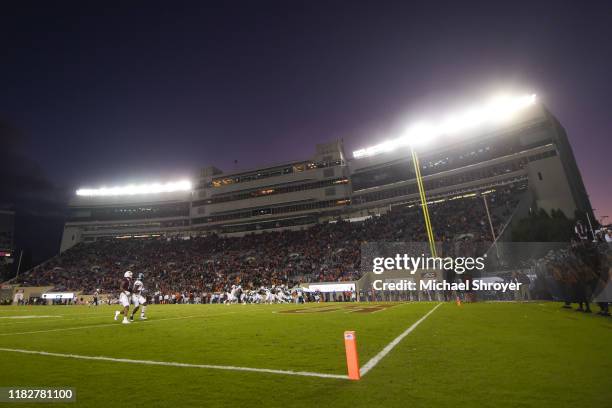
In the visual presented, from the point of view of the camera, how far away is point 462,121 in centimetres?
4844

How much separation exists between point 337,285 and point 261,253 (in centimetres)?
2082

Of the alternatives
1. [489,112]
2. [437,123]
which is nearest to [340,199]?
[437,123]

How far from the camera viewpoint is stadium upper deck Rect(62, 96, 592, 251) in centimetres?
4191

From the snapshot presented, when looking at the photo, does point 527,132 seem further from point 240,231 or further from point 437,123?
point 240,231

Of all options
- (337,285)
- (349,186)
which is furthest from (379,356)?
(349,186)

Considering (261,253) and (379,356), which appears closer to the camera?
(379,356)

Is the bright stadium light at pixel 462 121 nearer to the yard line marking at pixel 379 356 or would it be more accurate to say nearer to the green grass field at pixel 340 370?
the green grass field at pixel 340 370

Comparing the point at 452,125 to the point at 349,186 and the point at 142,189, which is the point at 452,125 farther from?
the point at 142,189

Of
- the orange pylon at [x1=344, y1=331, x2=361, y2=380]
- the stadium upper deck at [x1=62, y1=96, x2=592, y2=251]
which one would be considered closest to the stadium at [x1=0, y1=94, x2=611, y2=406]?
the orange pylon at [x1=344, y1=331, x2=361, y2=380]

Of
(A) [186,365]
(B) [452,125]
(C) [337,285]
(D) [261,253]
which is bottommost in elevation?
(A) [186,365]

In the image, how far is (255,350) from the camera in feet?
19.9

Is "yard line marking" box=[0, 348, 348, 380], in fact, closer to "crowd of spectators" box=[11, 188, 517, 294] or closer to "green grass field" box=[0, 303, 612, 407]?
"green grass field" box=[0, 303, 612, 407]

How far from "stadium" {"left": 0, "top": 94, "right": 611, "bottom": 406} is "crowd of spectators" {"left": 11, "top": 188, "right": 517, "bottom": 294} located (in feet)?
1.19

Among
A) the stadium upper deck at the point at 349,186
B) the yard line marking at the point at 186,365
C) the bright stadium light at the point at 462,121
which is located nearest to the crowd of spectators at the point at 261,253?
the stadium upper deck at the point at 349,186
